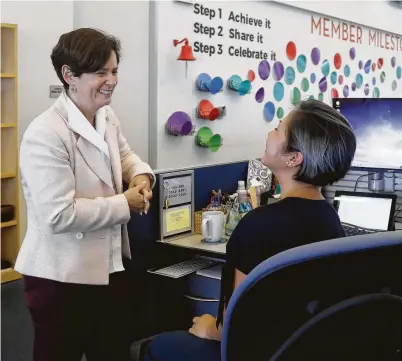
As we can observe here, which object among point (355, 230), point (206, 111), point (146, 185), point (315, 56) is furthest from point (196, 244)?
point (315, 56)

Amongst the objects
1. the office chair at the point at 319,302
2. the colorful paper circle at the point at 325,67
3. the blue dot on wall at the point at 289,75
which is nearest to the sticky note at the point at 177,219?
the office chair at the point at 319,302

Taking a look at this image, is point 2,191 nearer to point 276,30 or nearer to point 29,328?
point 29,328

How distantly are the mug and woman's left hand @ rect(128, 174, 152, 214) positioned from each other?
35 cm

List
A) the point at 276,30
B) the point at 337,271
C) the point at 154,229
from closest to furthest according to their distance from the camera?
the point at 337,271 → the point at 154,229 → the point at 276,30

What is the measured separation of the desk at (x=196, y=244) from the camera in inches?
83.2

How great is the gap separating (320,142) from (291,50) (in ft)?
13.8

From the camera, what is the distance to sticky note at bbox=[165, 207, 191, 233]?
2264mm

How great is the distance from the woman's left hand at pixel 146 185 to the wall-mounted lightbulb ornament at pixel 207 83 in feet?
8.55

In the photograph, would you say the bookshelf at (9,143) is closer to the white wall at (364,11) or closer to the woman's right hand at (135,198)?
the woman's right hand at (135,198)

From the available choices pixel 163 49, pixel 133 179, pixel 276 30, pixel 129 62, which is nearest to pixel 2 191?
pixel 129 62

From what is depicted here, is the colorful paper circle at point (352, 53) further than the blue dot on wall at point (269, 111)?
Yes

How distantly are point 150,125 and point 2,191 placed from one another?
3.75 feet

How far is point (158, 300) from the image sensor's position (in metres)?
2.30

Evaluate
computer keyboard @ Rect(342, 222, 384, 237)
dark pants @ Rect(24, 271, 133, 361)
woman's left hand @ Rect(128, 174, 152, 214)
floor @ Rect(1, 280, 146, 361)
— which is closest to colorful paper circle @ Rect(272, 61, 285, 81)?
floor @ Rect(1, 280, 146, 361)
